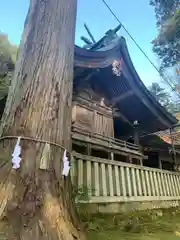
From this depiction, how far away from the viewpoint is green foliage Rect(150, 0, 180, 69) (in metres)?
13.7

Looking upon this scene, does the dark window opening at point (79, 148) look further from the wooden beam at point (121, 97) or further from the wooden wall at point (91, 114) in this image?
the wooden beam at point (121, 97)

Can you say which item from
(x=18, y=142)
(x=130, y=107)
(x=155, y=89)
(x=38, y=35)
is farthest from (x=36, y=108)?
(x=155, y=89)

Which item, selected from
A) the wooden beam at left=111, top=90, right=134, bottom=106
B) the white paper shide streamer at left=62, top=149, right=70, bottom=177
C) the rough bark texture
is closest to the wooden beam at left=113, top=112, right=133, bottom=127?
the wooden beam at left=111, top=90, right=134, bottom=106

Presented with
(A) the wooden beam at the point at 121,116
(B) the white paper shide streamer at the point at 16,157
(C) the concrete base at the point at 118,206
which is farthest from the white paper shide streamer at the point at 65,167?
(A) the wooden beam at the point at 121,116

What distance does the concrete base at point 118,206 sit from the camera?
12.5 ft

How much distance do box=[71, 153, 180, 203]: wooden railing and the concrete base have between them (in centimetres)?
14

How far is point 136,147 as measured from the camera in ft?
29.2

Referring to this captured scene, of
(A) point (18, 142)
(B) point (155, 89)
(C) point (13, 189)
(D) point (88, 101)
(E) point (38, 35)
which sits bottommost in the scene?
(C) point (13, 189)

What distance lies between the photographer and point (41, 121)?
2037 mm

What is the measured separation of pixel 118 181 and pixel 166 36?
1211cm

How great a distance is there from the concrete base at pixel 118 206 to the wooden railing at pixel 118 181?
0.14m

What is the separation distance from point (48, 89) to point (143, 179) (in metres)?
4.61

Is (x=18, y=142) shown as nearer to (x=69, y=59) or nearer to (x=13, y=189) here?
(x=13, y=189)

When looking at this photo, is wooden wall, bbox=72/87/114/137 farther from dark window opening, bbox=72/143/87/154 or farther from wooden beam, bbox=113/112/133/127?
dark window opening, bbox=72/143/87/154
